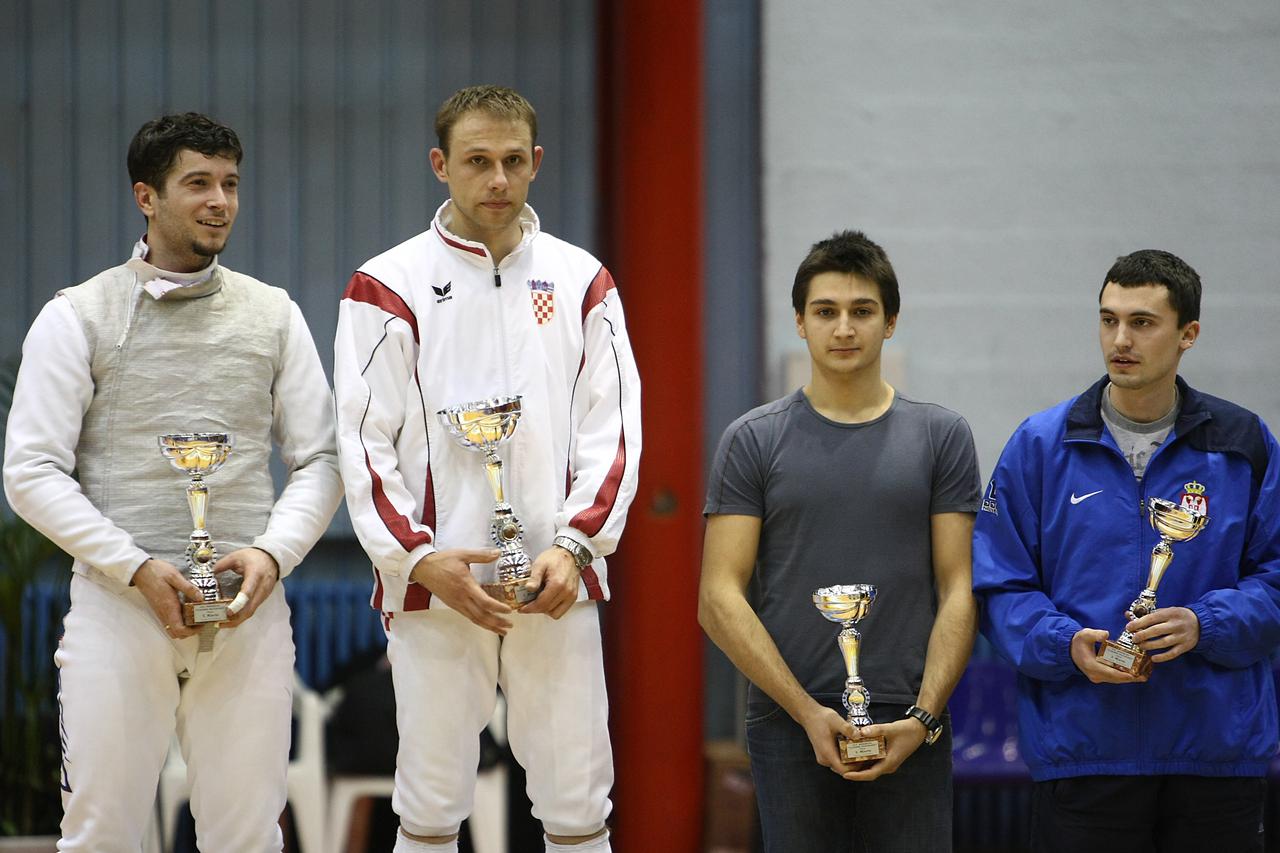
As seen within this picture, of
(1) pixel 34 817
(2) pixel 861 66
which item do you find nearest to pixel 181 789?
(1) pixel 34 817

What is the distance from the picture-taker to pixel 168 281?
307cm

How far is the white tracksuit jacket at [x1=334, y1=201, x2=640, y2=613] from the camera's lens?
117 inches

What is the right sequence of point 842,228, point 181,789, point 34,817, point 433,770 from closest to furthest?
point 433,770, point 181,789, point 34,817, point 842,228

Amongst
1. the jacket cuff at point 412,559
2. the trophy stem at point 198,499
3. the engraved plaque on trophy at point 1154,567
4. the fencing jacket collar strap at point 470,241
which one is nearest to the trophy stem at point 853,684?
the engraved plaque on trophy at point 1154,567

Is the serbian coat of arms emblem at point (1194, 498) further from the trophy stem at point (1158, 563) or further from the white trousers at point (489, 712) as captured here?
the white trousers at point (489, 712)

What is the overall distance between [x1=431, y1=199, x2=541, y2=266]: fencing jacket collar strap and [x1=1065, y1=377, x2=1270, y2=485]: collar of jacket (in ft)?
4.18

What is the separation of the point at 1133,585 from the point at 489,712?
141 centimetres

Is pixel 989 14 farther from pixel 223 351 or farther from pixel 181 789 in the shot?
pixel 181 789

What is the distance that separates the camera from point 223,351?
308 cm

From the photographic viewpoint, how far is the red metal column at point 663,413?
509 cm

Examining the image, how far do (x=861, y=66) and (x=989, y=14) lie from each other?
574 millimetres

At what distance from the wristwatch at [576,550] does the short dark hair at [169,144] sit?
3.67 feet

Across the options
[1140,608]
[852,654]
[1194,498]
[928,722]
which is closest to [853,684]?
[852,654]

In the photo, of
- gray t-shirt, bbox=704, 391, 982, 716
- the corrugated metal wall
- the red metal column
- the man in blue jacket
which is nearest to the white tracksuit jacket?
gray t-shirt, bbox=704, 391, 982, 716
